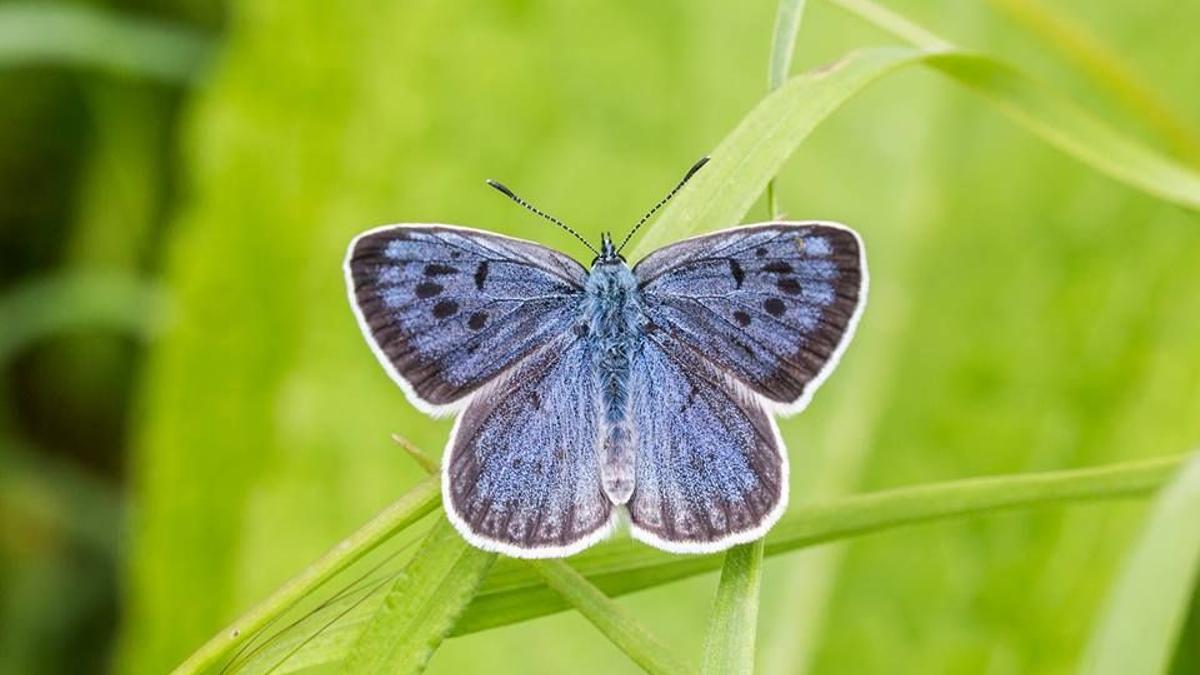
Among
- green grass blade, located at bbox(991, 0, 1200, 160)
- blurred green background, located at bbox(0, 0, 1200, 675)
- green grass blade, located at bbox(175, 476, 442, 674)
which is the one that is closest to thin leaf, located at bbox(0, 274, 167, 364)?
blurred green background, located at bbox(0, 0, 1200, 675)

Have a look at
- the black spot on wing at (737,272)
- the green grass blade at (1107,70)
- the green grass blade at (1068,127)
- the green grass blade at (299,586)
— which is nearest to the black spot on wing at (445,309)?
the black spot on wing at (737,272)

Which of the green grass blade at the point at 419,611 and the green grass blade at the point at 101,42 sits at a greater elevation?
the green grass blade at the point at 101,42

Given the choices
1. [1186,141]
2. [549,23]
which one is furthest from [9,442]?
[1186,141]

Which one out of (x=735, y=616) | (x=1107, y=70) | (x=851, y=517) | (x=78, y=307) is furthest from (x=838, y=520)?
(x=78, y=307)

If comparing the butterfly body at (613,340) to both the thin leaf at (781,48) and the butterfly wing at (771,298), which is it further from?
the thin leaf at (781,48)

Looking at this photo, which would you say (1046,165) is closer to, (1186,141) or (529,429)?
(1186,141)

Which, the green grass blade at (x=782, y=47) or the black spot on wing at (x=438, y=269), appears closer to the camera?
the green grass blade at (x=782, y=47)
